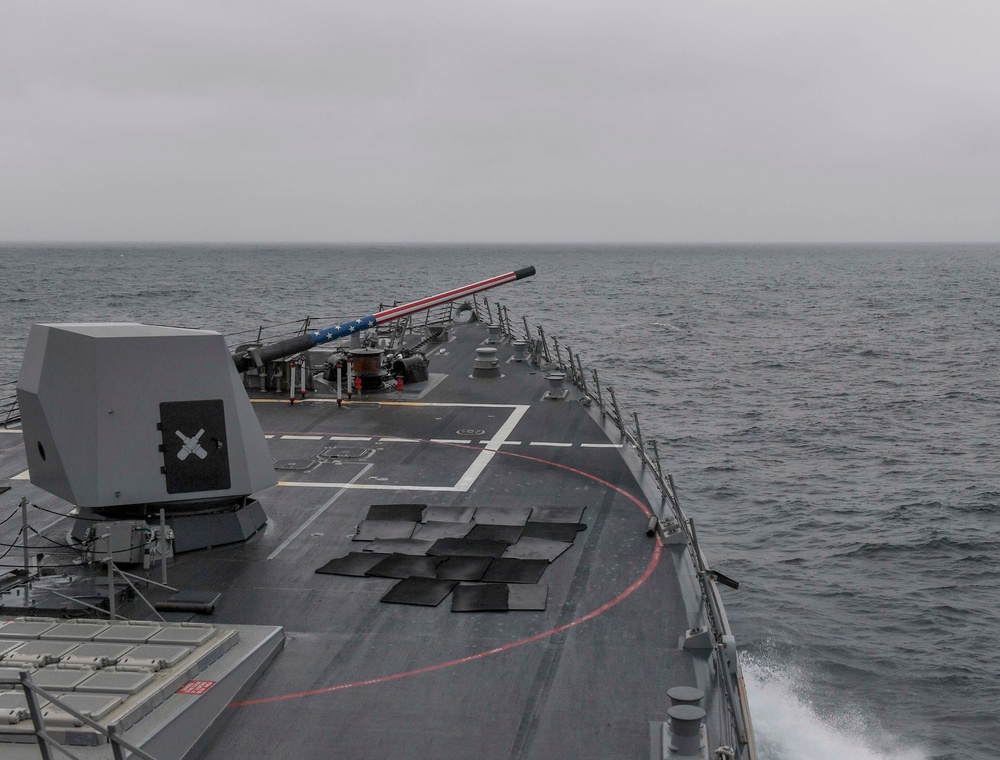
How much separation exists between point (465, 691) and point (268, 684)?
194 centimetres

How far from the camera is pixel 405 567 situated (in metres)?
13.0

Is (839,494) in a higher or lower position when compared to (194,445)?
lower

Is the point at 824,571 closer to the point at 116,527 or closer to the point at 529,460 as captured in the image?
the point at 529,460

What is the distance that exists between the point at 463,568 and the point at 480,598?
3.44ft

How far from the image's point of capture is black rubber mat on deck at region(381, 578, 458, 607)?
38.9 feet

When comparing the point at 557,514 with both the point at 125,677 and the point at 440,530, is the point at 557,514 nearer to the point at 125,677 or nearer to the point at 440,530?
the point at 440,530

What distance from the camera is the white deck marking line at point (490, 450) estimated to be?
17.4 m

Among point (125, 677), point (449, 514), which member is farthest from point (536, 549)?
point (125, 677)

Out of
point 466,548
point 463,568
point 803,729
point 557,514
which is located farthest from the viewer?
point 803,729

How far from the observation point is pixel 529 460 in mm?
18844

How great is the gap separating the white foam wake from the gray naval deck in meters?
3.98

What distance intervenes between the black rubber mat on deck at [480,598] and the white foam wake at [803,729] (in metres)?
5.65

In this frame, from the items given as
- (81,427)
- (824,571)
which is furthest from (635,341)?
(81,427)

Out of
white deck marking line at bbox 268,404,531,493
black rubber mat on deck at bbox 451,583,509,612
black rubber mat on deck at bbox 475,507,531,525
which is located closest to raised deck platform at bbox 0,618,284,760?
black rubber mat on deck at bbox 451,583,509,612
